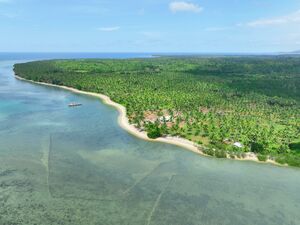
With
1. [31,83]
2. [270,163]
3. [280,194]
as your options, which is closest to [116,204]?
[280,194]

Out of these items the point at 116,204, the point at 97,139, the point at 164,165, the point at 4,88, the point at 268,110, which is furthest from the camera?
the point at 4,88

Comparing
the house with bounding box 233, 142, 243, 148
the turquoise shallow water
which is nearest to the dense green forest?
the house with bounding box 233, 142, 243, 148

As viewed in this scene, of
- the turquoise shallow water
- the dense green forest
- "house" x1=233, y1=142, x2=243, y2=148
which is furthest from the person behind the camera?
the dense green forest

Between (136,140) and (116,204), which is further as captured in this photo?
(136,140)

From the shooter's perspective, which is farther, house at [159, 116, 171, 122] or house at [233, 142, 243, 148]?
house at [159, 116, 171, 122]

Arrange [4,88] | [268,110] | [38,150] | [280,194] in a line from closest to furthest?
[280,194] < [38,150] < [268,110] < [4,88]

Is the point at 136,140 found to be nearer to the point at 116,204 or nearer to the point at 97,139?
the point at 97,139

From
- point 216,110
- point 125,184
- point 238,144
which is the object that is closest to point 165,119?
point 216,110

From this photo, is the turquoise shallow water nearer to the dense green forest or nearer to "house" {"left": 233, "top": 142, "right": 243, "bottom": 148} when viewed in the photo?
"house" {"left": 233, "top": 142, "right": 243, "bottom": 148}

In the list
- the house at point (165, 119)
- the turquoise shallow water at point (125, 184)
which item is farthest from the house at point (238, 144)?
the house at point (165, 119)
